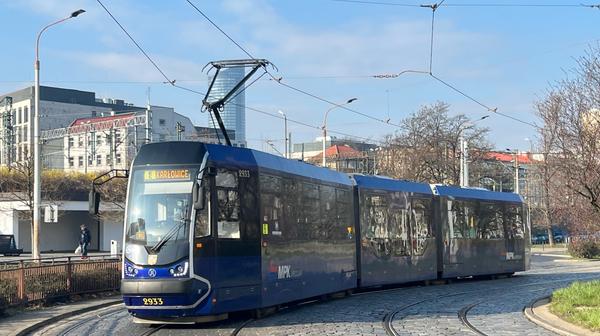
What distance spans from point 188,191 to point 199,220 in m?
0.54

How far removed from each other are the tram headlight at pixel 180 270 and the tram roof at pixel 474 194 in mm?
13148

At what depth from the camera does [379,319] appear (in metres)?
13.9

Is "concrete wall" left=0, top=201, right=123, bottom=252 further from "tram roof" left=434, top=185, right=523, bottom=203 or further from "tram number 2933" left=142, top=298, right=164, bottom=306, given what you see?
"tram number 2933" left=142, top=298, right=164, bottom=306

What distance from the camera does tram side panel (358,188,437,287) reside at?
19719 mm

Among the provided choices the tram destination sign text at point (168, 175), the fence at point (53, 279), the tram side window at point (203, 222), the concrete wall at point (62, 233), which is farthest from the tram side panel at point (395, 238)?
the concrete wall at point (62, 233)

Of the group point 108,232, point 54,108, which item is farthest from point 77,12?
point 54,108

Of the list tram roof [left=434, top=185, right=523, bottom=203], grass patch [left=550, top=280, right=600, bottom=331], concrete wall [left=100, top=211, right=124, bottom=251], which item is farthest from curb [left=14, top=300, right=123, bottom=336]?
concrete wall [left=100, top=211, right=124, bottom=251]

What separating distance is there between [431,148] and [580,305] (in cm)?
4202

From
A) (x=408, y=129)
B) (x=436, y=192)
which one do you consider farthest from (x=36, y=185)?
(x=408, y=129)

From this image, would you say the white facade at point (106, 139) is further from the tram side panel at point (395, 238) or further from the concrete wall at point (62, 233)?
the tram side panel at point (395, 238)

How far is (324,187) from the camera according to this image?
1727 cm

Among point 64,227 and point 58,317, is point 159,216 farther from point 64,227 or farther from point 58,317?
point 64,227

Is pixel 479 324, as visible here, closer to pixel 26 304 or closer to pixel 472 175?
pixel 26 304

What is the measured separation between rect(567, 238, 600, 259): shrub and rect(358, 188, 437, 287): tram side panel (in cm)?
2739
